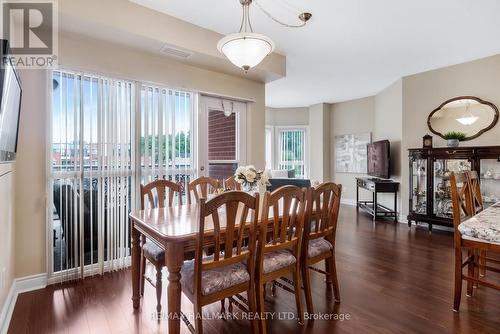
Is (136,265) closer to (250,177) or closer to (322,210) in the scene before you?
(250,177)

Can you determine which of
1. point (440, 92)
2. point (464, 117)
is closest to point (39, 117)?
point (440, 92)

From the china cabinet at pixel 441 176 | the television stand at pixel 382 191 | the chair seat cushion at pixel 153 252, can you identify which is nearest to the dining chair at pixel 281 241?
the chair seat cushion at pixel 153 252

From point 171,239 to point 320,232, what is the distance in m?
1.18

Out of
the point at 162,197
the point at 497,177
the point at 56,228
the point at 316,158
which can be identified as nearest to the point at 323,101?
the point at 316,158

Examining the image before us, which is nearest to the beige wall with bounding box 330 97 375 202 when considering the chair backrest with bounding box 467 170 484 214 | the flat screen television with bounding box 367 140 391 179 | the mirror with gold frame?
the flat screen television with bounding box 367 140 391 179

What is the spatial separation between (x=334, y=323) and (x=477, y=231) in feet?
3.69

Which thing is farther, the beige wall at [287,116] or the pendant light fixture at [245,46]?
the beige wall at [287,116]

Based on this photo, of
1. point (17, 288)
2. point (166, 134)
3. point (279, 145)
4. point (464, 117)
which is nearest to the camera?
point (17, 288)

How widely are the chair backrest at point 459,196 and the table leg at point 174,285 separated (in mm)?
2059

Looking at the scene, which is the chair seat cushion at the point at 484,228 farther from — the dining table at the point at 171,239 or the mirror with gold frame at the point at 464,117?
the mirror with gold frame at the point at 464,117

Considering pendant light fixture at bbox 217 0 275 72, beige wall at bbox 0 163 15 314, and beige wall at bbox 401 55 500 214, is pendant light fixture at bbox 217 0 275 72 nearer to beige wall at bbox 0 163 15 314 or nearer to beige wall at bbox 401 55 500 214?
beige wall at bbox 0 163 15 314

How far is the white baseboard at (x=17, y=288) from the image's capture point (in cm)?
194

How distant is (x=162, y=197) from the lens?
2.57m

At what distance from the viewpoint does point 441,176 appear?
4.27 metres
